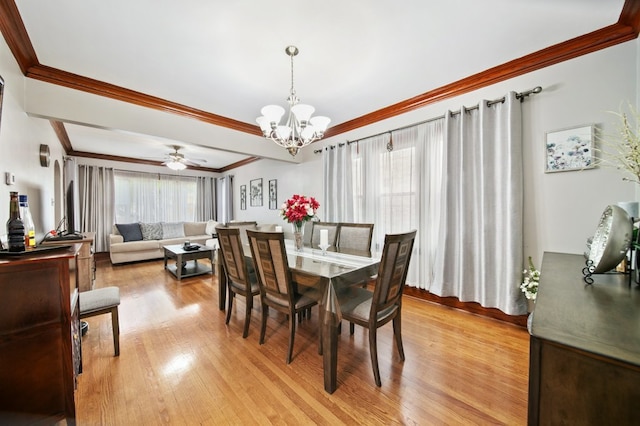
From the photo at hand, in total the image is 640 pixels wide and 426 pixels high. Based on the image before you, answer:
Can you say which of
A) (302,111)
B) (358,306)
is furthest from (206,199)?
(358,306)

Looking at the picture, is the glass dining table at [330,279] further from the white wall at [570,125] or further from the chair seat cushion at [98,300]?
the white wall at [570,125]

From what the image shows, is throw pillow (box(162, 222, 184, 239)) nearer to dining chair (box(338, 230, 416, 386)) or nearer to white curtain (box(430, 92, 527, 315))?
dining chair (box(338, 230, 416, 386))

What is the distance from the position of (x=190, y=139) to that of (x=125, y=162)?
13.8 feet

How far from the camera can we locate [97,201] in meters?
5.74

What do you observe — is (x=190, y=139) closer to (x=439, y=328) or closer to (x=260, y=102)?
(x=260, y=102)

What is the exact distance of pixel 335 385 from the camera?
5.25 feet

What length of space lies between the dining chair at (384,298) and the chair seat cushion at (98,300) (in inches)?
73.5

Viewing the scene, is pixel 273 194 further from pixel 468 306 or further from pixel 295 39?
pixel 468 306

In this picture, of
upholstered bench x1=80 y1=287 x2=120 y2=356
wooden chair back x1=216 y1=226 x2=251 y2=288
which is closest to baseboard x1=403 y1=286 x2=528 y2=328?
wooden chair back x1=216 y1=226 x2=251 y2=288

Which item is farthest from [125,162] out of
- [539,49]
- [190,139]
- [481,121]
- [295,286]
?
[539,49]

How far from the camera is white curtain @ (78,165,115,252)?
5.57 metres

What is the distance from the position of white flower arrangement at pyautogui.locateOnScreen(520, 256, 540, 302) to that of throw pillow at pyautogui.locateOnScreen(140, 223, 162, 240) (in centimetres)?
695

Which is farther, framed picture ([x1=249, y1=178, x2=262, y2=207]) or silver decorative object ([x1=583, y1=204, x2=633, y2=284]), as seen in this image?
framed picture ([x1=249, y1=178, x2=262, y2=207])

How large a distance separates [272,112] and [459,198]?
7.20ft
